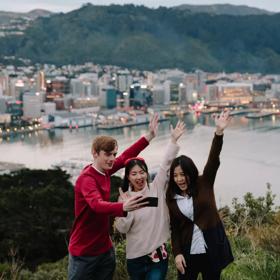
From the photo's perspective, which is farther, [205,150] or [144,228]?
[205,150]

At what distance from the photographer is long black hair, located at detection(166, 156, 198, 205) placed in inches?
31.4

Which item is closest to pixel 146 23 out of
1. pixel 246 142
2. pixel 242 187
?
pixel 246 142

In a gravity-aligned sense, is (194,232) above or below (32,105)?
above

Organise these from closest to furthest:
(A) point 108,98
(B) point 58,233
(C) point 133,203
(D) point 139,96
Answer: (C) point 133,203 → (B) point 58,233 → (A) point 108,98 → (D) point 139,96

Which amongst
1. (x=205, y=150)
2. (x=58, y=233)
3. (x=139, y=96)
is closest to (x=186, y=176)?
(x=58, y=233)

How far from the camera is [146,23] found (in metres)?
39.1

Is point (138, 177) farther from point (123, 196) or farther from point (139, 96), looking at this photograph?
point (139, 96)

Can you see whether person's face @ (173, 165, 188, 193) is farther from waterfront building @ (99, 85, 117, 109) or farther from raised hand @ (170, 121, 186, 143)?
waterfront building @ (99, 85, 117, 109)

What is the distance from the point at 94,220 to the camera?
80 cm

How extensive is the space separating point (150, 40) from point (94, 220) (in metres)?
36.8

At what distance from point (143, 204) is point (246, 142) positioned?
40.5 ft

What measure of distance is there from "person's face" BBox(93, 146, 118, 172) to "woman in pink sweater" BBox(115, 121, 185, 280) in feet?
0.12

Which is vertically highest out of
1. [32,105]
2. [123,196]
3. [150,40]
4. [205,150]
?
[150,40]

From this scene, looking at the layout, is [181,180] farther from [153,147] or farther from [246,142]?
[246,142]
